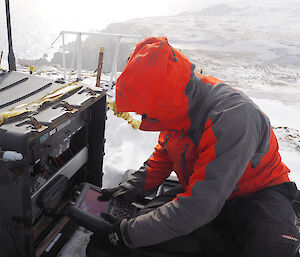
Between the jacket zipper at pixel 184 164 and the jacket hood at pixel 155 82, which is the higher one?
the jacket hood at pixel 155 82

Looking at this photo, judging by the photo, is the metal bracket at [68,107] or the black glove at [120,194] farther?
the black glove at [120,194]

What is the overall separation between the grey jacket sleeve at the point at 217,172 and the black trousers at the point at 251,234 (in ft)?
0.78

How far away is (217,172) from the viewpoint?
1.06m

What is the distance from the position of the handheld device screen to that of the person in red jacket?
16 centimetres

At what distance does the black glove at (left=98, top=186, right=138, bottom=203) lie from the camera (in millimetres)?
1697

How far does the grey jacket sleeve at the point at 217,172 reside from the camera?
1.04 m

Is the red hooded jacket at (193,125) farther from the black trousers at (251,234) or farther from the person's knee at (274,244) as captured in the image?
the person's knee at (274,244)

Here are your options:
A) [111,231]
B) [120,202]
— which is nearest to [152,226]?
[111,231]

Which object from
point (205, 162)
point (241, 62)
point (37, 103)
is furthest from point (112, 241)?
point (241, 62)

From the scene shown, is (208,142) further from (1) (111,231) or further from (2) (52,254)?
(2) (52,254)

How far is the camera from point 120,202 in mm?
1706

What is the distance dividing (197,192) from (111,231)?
0.55 m

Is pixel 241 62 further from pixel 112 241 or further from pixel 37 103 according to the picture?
pixel 37 103

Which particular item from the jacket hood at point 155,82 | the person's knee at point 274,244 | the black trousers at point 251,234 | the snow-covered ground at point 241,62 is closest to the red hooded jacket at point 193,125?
the jacket hood at point 155,82
